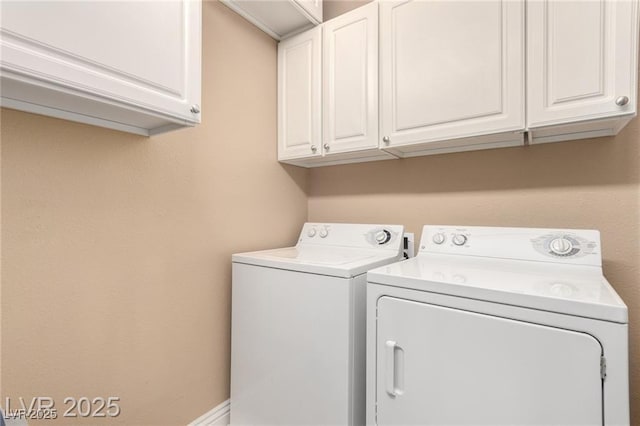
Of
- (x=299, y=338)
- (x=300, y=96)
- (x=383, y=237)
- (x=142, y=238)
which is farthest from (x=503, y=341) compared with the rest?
(x=300, y=96)

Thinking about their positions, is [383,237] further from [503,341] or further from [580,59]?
[580,59]

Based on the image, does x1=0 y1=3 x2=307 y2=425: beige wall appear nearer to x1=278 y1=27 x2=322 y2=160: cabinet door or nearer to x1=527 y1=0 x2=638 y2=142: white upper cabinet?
x1=278 y1=27 x2=322 y2=160: cabinet door

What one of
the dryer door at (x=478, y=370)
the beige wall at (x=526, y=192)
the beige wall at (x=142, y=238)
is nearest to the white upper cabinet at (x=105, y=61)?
the beige wall at (x=142, y=238)

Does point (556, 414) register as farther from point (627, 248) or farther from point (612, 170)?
point (612, 170)

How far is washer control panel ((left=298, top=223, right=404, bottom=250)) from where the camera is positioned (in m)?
1.78

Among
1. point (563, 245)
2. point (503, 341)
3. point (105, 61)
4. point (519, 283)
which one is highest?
point (105, 61)

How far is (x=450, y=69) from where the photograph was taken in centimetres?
144

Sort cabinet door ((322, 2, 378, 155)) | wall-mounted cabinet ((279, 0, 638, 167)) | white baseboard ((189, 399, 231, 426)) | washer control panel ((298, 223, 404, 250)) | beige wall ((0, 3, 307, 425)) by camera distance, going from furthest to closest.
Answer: washer control panel ((298, 223, 404, 250)), cabinet door ((322, 2, 378, 155)), white baseboard ((189, 399, 231, 426)), wall-mounted cabinet ((279, 0, 638, 167)), beige wall ((0, 3, 307, 425))

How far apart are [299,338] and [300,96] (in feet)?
4.57

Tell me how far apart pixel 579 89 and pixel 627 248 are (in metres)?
0.72

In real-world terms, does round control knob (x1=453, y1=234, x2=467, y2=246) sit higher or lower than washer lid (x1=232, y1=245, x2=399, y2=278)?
higher

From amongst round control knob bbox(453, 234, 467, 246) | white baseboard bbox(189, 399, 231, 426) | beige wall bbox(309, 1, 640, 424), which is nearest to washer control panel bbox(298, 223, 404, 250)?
beige wall bbox(309, 1, 640, 424)

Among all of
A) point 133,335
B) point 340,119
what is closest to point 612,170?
point 340,119

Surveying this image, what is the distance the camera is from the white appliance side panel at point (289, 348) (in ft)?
4.11
